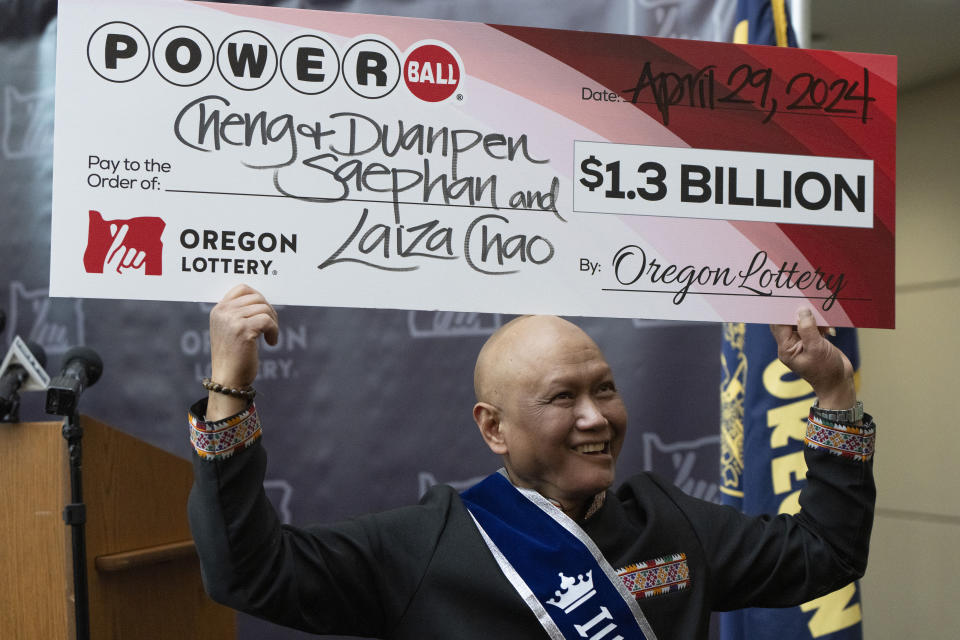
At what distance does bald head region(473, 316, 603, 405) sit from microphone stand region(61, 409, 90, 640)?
817 millimetres

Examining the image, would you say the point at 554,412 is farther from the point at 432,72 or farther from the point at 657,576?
the point at 432,72

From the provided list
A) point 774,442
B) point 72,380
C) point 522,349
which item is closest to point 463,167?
point 522,349

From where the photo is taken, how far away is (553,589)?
128cm

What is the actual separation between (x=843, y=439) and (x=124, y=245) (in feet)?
3.54

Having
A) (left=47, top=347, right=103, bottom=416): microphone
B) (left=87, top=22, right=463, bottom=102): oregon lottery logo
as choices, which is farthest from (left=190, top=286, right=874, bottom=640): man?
(left=47, top=347, right=103, bottom=416): microphone

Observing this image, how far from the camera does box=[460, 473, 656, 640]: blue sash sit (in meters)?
1.27

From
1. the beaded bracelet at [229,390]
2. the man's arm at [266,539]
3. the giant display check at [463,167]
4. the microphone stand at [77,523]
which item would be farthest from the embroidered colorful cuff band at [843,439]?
the microphone stand at [77,523]

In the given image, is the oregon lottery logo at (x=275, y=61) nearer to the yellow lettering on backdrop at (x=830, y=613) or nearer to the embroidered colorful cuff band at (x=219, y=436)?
the embroidered colorful cuff band at (x=219, y=436)

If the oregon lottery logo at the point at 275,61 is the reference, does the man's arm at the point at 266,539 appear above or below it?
below

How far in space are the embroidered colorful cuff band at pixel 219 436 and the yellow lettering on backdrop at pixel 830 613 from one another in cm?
160

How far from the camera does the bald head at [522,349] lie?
1377 millimetres

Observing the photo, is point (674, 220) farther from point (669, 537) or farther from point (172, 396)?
point (172, 396)

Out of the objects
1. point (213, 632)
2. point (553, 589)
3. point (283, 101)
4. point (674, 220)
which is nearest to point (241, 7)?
point (283, 101)

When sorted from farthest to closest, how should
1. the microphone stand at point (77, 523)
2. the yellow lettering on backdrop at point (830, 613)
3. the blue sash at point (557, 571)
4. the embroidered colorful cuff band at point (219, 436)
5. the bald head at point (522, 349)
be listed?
the yellow lettering on backdrop at point (830, 613), the microphone stand at point (77, 523), the bald head at point (522, 349), the blue sash at point (557, 571), the embroidered colorful cuff band at point (219, 436)
